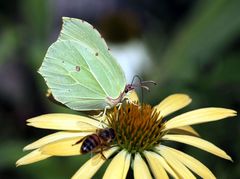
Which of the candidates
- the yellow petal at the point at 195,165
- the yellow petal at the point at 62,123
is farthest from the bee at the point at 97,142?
the yellow petal at the point at 195,165

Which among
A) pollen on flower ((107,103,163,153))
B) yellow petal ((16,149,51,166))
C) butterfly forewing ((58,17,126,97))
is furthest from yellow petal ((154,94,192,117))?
yellow petal ((16,149,51,166))

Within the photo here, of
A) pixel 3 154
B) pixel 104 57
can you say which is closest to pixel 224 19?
pixel 3 154

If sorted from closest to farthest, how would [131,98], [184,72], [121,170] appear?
[121,170], [131,98], [184,72]

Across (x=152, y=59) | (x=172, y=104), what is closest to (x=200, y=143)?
(x=172, y=104)

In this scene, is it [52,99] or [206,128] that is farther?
[206,128]

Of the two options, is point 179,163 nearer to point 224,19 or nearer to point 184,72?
point 184,72

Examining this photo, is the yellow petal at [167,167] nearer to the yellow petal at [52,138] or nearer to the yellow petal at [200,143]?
the yellow petal at [200,143]

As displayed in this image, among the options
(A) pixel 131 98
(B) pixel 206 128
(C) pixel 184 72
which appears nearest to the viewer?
(A) pixel 131 98
